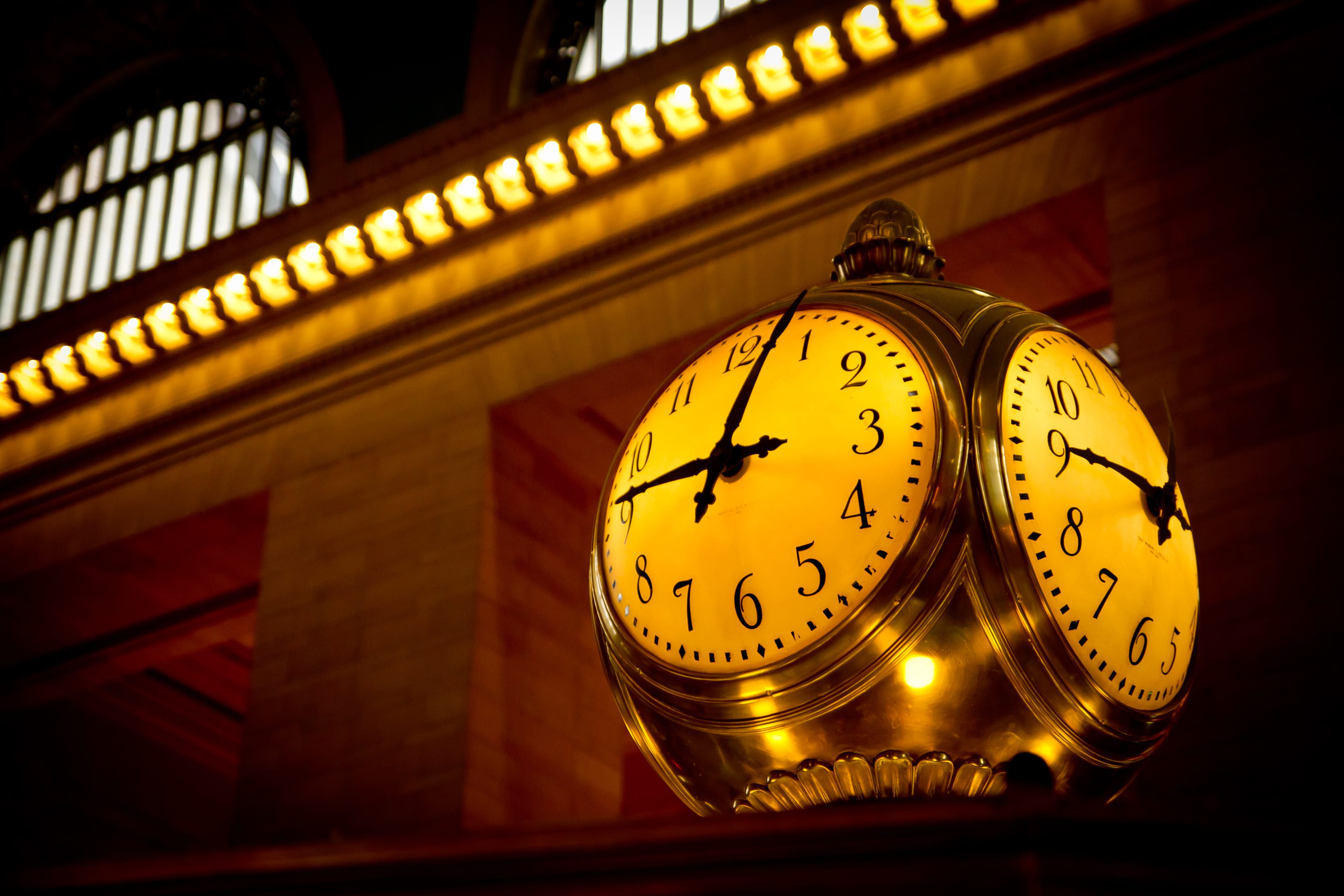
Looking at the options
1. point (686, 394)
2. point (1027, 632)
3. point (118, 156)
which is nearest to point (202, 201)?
point (118, 156)

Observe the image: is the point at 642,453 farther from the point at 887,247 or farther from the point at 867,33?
the point at 867,33

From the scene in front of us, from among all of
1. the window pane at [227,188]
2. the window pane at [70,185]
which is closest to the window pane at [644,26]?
the window pane at [227,188]

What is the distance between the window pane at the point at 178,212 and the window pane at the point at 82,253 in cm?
67

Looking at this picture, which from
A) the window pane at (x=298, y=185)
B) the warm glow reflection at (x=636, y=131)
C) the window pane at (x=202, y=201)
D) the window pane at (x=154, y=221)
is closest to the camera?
the warm glow reflection at (x=636, y=131)

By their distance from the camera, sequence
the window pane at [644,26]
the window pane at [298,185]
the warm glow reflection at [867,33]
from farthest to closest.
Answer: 1. the window pane at [298,185]
2. the window pane at [644,26]
3. the warm glow reflection at [867,33]

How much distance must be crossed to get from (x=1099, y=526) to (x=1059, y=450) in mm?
69

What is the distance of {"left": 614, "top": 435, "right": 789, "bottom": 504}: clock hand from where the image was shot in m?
1.44

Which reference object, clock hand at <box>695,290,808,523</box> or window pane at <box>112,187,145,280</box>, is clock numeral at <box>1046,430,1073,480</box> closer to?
clock hand at <box>695,290,808,523</box>

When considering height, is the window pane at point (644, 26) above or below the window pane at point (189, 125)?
below

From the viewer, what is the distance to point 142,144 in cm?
1155

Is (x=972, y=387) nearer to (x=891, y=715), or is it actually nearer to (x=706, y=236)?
(x=891, y=715)

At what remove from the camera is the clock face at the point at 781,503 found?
1.38 metres

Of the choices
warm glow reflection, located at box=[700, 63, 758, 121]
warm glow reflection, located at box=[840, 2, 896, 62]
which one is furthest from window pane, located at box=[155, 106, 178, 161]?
warm glow reflection, located at box=[840, 2, 896, 62]

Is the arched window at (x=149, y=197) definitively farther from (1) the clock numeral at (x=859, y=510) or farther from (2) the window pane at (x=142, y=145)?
(1) the clock numeral at (x=859, y=510)
